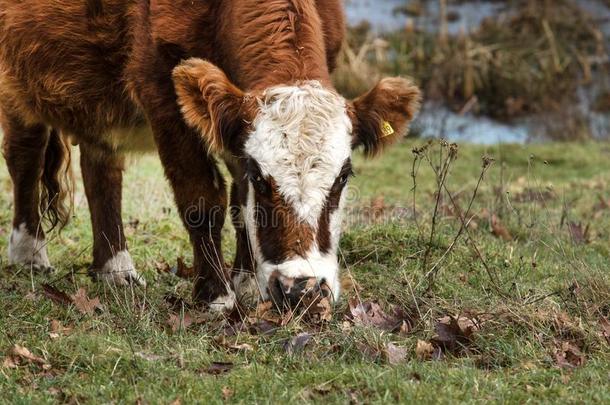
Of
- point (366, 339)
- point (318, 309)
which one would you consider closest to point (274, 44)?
point (318, 309)

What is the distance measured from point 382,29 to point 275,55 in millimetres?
15412

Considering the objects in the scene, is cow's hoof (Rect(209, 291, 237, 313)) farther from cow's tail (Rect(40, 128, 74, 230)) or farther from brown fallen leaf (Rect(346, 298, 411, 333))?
cow's tail (Rect(40, 128, 74, 230))

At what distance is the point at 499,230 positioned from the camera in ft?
26.3

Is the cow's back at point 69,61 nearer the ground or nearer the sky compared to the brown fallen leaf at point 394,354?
nearer the sky

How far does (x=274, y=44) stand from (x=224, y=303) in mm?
1571

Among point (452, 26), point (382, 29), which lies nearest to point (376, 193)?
point (382, 29)

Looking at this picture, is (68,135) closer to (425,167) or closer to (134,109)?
(134,109)

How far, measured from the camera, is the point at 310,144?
5.07 meters

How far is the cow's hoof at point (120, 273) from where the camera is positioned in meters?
6.59

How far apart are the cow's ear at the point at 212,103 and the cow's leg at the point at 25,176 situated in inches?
94.6

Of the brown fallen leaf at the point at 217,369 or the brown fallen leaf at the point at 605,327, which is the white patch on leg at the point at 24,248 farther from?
the brown fallen leaf at the point at 605,327

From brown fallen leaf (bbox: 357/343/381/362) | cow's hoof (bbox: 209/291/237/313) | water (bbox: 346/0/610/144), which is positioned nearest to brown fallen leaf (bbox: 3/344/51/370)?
cow's hoof (bbox: 209/291/237/313)

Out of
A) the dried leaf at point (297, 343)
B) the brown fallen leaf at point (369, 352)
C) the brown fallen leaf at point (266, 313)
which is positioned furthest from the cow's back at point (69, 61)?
the brown fallen leaf at point (369, 352)

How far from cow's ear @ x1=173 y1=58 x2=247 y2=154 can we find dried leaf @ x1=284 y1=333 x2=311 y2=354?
1.12 meters
